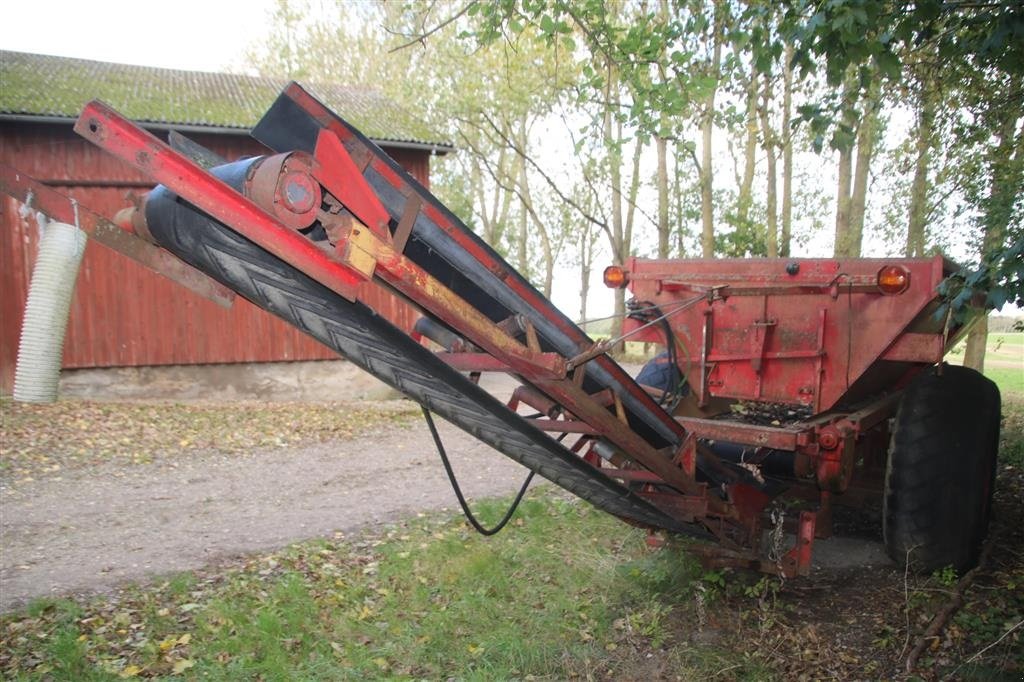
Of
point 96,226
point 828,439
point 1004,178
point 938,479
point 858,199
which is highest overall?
point 858,199

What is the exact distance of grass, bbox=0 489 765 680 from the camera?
378cm

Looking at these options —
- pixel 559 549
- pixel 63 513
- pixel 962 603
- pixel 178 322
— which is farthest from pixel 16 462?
pixel 962 603

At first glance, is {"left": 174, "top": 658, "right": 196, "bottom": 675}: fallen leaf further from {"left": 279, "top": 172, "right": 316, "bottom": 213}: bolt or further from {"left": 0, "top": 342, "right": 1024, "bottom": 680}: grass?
{"left": 279, "top": 172, "right": 316, "bottom": 213}: bolt

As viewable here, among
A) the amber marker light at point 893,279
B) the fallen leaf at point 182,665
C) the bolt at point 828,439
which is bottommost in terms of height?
the fallen leaf at point 182,665

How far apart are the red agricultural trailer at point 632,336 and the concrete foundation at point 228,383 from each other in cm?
822

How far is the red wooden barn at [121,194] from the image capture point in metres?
11.5

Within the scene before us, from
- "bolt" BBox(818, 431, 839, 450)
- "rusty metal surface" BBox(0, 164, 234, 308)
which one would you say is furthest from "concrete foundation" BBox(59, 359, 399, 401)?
"rusty metal surface" BBox(0, 164, 234, 308)

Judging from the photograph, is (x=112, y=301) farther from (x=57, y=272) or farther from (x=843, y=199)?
(x=843, y=199)

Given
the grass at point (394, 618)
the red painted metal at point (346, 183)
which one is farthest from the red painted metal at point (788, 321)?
the red painted metal at point (346, 183)

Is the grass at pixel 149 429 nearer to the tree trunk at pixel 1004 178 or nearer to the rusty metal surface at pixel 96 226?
the rusty metal surface at pixel 96 226

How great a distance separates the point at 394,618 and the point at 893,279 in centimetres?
332

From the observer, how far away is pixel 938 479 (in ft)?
13.9

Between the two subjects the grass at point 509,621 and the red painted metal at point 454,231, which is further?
the grass at point 509,621

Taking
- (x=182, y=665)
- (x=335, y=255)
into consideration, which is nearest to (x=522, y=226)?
(x=182, y=665)
